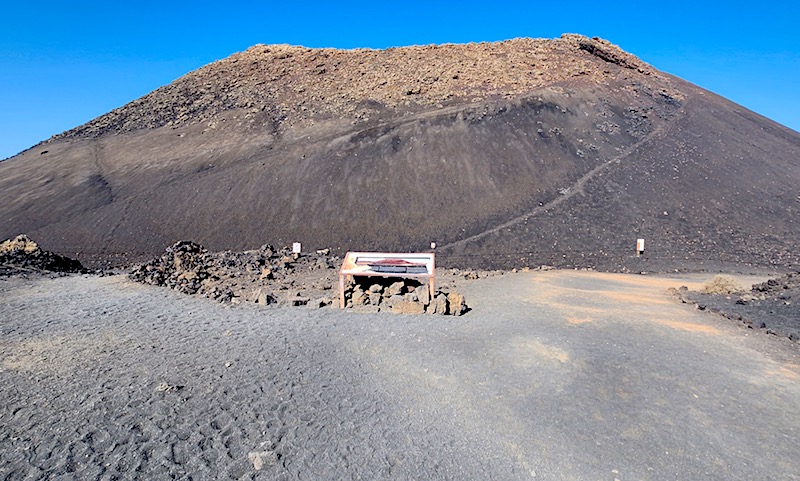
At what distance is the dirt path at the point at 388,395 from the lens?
17.5 feet

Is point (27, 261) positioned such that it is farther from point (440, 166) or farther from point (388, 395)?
point (440, 166)

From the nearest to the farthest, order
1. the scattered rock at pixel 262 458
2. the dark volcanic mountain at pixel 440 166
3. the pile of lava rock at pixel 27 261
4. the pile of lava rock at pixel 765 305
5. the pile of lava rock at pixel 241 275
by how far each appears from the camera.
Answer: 1. the scattered rock at pixel 262 458
2. the pile of lava rock at pixel 765 305
3. the pile of lava rock at pixel 241 275
4. the pile of lava rock at pixel 27 261
5. the dark volcanic mountain at pixel 440 166

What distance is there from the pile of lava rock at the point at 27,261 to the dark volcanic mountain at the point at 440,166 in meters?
6.03

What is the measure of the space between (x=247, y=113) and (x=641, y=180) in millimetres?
25319

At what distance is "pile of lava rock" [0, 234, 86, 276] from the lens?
1499cm

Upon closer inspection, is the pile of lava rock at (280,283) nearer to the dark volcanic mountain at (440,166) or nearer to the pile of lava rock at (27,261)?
the pile of lava rock at (27,261)

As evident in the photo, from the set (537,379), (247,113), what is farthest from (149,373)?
(247,113)

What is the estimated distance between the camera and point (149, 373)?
7.38m

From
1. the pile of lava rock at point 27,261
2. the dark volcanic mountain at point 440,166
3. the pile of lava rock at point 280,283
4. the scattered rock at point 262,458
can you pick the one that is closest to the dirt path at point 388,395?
the scattered rock at point 262,458

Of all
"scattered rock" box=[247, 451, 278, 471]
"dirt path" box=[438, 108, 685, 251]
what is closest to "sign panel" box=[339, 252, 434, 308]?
"scattered rock" box=[247, 451, 278, 471]

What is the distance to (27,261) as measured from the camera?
15.9 meters

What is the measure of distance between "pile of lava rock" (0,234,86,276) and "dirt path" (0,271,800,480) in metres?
4.48

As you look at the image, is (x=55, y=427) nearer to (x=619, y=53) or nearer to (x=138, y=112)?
(x=138, y=112)

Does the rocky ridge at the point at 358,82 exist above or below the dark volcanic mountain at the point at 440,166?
above
